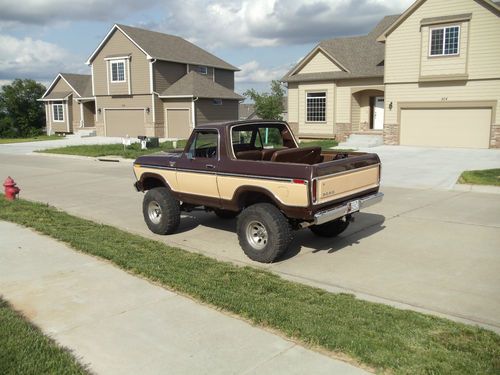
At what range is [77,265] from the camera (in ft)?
21.3

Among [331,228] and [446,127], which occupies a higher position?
[446,127]

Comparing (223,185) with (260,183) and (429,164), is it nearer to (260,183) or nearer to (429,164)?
(260,183)

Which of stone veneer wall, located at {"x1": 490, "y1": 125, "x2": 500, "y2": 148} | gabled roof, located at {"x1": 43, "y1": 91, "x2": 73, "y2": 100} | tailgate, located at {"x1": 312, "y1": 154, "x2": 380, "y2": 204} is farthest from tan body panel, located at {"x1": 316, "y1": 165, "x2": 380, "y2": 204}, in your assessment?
gabled roof, located at {"x1": 43, "y1": 91, "x2": 73, "y2": 100}

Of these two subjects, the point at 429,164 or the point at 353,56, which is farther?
the point at 353,56

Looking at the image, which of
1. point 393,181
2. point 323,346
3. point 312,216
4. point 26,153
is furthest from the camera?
point 26,153

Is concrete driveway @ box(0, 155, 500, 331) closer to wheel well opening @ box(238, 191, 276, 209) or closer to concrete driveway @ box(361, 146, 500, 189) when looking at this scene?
wheel well opening @ box(238, 191, 276, 209)

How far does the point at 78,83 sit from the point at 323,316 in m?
46.8

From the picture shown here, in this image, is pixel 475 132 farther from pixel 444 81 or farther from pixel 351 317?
pixel 351 317

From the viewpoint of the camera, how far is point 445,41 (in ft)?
79.5

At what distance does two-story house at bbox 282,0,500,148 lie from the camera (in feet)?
76.7

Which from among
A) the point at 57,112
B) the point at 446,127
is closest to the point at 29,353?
the point at 446,127

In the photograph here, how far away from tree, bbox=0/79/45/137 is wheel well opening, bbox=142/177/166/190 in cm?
4579

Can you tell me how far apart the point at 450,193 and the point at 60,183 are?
1129 cm

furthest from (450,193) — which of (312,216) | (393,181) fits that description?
(312,216)
